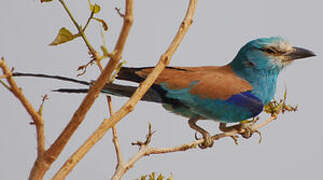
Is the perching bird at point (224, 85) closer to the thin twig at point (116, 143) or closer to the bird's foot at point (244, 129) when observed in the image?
the bird's foot at point (244, 129)

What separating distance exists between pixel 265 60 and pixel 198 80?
26cm

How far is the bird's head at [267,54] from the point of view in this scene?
4.69 ft

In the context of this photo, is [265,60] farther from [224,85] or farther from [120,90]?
[120,90]

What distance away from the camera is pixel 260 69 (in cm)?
144

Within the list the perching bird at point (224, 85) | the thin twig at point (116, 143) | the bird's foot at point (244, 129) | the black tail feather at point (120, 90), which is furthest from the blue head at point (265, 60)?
the thin twig at point (116, 143)

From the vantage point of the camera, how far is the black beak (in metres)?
1.40

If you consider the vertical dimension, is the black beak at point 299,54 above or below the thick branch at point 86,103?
below

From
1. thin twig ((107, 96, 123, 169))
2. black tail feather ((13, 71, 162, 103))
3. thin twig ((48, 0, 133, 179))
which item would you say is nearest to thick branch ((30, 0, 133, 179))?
thin twig ((48, 0, 133, 179))

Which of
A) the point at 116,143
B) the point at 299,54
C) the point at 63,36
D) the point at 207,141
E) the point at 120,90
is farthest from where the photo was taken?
the point at 299,54

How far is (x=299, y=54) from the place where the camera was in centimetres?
141

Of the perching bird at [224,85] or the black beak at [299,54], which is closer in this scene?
the perching bird at [224,85]

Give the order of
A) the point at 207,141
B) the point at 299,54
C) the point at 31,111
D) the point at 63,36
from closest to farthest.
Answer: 1. the point at 31,111
2. the point at 63,36
3. the point at 207,141
4. the point at 299,54

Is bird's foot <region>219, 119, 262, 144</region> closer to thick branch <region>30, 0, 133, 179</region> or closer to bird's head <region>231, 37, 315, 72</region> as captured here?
bird's head <region>231, 37, 315, 72</region>

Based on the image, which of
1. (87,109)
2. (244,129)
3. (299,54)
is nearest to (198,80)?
(244,129)
